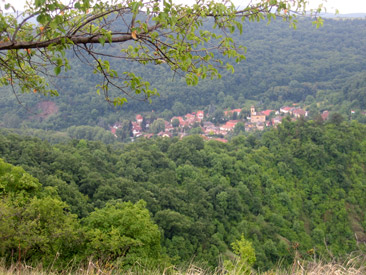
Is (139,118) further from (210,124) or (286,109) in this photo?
(286,109)

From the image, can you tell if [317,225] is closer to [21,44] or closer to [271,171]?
[271,171]

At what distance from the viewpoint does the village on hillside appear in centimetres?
4538

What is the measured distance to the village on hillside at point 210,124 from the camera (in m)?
45.4

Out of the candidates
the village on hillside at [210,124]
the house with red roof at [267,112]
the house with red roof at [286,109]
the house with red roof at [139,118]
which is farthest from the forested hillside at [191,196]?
the house with red roof at [139,118]

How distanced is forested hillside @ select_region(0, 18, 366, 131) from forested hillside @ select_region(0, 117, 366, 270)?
19.5m

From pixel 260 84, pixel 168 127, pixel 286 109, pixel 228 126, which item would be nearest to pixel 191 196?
pixel 228 126

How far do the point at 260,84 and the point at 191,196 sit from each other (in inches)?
2100

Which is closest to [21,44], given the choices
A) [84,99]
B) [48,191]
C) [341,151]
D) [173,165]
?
[48,191]

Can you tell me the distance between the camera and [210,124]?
50344 mm

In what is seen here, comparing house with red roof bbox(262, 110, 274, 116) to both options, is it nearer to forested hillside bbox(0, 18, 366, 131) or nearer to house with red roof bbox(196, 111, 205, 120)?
forested hillside bbox(0, 18, 366, 131)

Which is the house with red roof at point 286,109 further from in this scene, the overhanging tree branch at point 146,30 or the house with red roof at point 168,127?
the overhanging tree branch at point 146,30

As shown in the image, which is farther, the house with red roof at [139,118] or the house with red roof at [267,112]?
the house with red roof at [139,118]

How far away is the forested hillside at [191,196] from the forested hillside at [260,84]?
19518mm

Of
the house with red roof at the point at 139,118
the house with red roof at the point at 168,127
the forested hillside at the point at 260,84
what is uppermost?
the forested hillside at the point at 260,84
